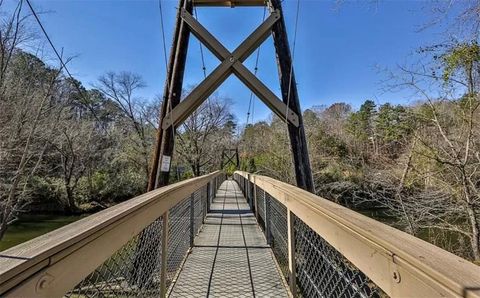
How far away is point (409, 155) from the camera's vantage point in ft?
19.9

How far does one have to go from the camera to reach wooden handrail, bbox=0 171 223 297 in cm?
56

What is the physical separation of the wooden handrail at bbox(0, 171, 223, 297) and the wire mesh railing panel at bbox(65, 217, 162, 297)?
435mm

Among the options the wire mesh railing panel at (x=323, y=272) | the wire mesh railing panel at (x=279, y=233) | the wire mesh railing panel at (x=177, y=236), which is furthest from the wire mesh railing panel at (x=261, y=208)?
the wire mesh railing panel at (x=323, y=272)

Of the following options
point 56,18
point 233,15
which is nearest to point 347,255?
point 233,15

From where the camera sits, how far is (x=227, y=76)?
399 cm

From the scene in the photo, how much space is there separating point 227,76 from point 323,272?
113 inches

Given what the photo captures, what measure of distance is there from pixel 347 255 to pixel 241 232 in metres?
3.36

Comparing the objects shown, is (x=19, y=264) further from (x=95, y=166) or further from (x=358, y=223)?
(x=95, y=166)

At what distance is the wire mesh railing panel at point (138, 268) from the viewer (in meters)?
1.52

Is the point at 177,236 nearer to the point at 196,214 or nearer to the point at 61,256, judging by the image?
the point at 196,214

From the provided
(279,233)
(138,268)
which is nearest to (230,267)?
(279,233)

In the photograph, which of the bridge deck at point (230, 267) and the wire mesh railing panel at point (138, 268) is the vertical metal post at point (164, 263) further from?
the bridge deck at point (230, 267)

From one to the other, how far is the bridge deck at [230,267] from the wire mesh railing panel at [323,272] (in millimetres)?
259

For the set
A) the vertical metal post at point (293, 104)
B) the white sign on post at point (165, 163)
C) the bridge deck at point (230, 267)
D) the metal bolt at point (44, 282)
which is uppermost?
the vertical metal post at point (293, 104)
